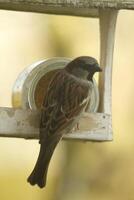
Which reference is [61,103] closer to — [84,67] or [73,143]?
[84,67]

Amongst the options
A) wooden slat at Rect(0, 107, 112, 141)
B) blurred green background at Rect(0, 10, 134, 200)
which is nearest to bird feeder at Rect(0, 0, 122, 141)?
wooden slat at Rect(0, 107, 112, 141)

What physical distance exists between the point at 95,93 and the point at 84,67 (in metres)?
0.11

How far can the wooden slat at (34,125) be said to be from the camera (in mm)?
3783

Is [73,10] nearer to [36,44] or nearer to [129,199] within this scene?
[36,44]

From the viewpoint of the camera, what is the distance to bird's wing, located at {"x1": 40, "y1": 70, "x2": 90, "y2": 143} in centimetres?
381

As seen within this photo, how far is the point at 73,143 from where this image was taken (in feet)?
17.0

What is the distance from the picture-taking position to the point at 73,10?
165 inches

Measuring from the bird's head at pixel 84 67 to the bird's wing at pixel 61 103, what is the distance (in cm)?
3

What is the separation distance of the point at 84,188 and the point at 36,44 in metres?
0.74

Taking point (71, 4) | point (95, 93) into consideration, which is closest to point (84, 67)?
point (95, 93)

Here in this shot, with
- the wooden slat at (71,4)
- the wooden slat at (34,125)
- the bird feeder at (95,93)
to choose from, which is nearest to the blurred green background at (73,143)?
the bird feeder at (95,93)

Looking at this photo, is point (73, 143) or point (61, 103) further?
point (73, 143)

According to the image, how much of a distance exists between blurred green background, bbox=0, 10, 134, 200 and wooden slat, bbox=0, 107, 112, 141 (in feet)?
3.44

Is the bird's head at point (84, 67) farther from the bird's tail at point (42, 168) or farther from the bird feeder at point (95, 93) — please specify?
the bird's tail at point (42, 168)
